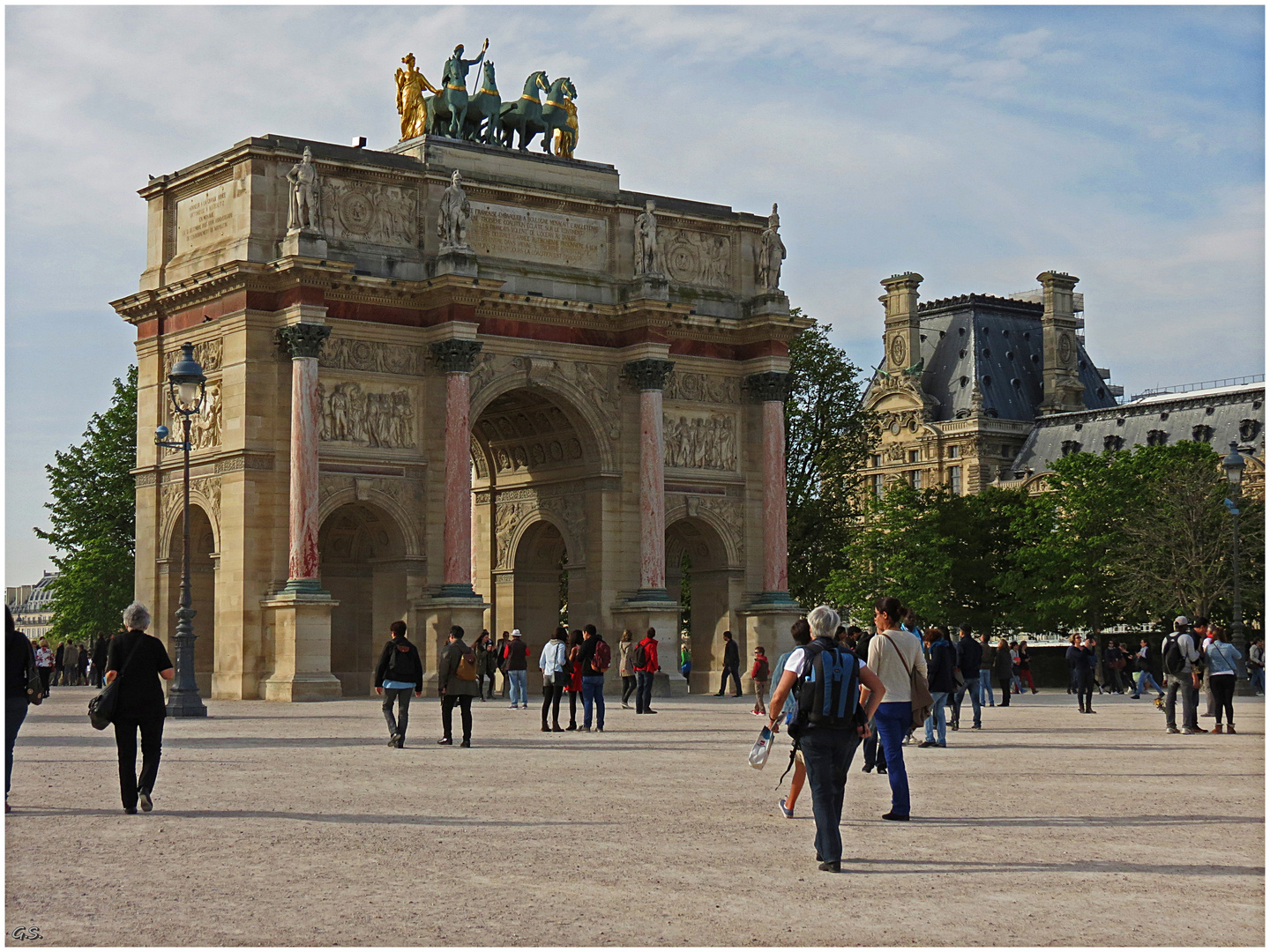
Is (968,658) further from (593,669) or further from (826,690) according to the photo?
(826,690)

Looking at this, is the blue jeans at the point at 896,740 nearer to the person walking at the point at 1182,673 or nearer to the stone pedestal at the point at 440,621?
the person walking at the point at 1182,673

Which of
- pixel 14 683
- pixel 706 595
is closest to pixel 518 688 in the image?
pixel 706 595

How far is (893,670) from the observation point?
18.4 metres

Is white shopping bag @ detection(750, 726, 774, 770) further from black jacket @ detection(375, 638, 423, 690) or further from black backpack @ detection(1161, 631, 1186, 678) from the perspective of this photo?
black backpack @ detection(1161, 631, 1186, 678)

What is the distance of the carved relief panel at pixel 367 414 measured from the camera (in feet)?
165

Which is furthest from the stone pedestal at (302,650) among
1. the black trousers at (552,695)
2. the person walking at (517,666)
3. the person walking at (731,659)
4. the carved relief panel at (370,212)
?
the black trousers at (552,695)

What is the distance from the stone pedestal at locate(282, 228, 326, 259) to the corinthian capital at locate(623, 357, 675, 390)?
9493 millimetres

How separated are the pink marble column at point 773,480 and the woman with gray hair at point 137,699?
130 ft

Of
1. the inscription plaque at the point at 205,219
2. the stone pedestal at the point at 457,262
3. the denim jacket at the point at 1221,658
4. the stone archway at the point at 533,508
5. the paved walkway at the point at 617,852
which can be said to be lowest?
the paved walkway at the point at 617,852

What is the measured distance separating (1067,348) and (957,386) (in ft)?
26.0

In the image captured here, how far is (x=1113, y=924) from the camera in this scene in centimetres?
1165

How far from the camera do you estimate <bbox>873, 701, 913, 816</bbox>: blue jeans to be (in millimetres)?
17453

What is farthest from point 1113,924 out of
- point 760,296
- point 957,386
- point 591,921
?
point 957,386

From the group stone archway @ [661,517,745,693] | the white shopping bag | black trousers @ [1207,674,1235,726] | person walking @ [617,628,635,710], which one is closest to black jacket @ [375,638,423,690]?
the white shopping bag
